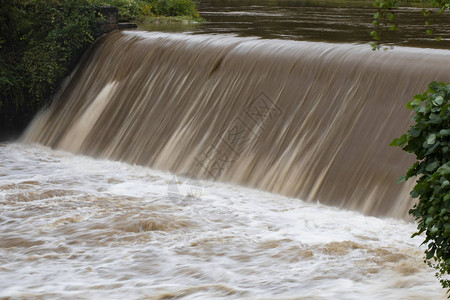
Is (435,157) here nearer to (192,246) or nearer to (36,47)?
(192,246)

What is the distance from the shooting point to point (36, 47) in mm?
12305

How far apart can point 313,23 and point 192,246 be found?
9736 mm

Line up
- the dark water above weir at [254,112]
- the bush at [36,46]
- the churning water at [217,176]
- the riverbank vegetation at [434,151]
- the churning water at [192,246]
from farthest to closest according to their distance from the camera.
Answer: the bush at [36,46] → the dark water above weir at [254,112] → the churning water at [217,176] → the churning water at [192,246] → the riverbank vegetation at [434,151]

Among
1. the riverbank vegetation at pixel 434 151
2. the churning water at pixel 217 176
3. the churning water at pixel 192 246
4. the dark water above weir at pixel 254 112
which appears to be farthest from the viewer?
the dark water above weir at pixel 254 112

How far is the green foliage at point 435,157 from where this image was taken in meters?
3.95

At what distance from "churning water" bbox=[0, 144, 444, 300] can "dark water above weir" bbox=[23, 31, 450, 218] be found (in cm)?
37

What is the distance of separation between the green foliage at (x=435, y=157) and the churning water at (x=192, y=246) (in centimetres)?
146

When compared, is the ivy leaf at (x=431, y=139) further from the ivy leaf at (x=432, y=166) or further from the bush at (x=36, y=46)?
the bush at (x=36, y=46)

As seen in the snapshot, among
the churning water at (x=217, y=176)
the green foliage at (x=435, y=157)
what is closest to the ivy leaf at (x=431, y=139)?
the green foliage at (x=435, y=157)

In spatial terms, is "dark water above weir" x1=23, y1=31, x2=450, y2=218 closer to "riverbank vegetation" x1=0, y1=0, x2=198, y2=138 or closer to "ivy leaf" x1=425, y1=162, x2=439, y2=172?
"riverbank vegetation" x1=0, y1=0, x2=198, y2=138

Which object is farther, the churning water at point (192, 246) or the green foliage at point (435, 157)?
the churning water at point (192, 246)

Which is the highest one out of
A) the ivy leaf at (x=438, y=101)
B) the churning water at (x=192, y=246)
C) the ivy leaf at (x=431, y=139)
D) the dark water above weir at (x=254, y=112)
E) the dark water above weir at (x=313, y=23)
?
the dark water above weir at (x=313, y=23)

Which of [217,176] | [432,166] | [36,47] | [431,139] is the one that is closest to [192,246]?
[217,176]

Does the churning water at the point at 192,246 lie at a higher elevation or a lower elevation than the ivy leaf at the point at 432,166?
lower
